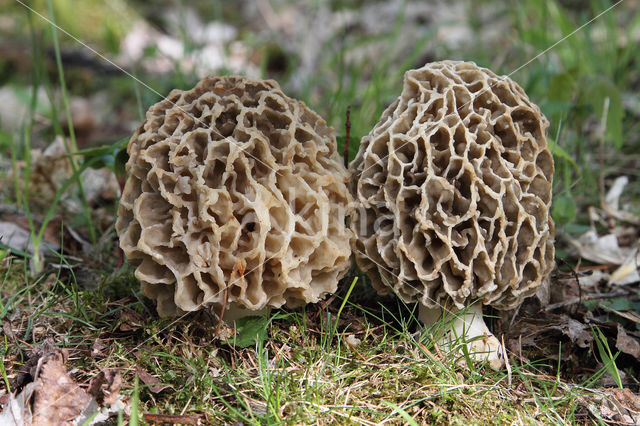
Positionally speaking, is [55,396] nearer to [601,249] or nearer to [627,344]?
[627,344]

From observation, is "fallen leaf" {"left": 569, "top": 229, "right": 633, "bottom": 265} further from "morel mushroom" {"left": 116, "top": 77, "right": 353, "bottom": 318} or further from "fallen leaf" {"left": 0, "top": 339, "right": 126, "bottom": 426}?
"fallen leaf" {"left": 0, "top": 339, "right": 126, "bottom": 426}

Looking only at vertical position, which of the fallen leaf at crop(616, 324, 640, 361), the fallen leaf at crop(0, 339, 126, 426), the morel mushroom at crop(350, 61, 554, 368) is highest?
the morel mushroom at crop(350, 61, 554, 368)

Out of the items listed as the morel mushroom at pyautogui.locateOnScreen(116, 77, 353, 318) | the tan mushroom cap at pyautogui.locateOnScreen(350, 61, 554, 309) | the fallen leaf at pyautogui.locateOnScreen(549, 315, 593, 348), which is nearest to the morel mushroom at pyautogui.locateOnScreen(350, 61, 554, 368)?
the tan mushroom cap at pyautogui.locateOnScreen(350, 61, 554, 309)

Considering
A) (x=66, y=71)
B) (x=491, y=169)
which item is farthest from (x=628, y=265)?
(x=66, y=71)

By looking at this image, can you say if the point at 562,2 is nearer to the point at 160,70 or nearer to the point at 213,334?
the point at 160,70

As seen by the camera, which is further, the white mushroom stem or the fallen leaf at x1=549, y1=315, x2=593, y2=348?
the fallen leaf at x1=549, y1=315, x2=593, y2=348

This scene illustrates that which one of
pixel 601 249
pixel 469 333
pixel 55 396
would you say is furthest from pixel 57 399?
pixel 601 249

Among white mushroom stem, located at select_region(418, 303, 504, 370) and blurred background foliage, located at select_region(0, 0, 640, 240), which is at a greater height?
blurred background foliage, located at select_region(0, 0, 640, 240)
